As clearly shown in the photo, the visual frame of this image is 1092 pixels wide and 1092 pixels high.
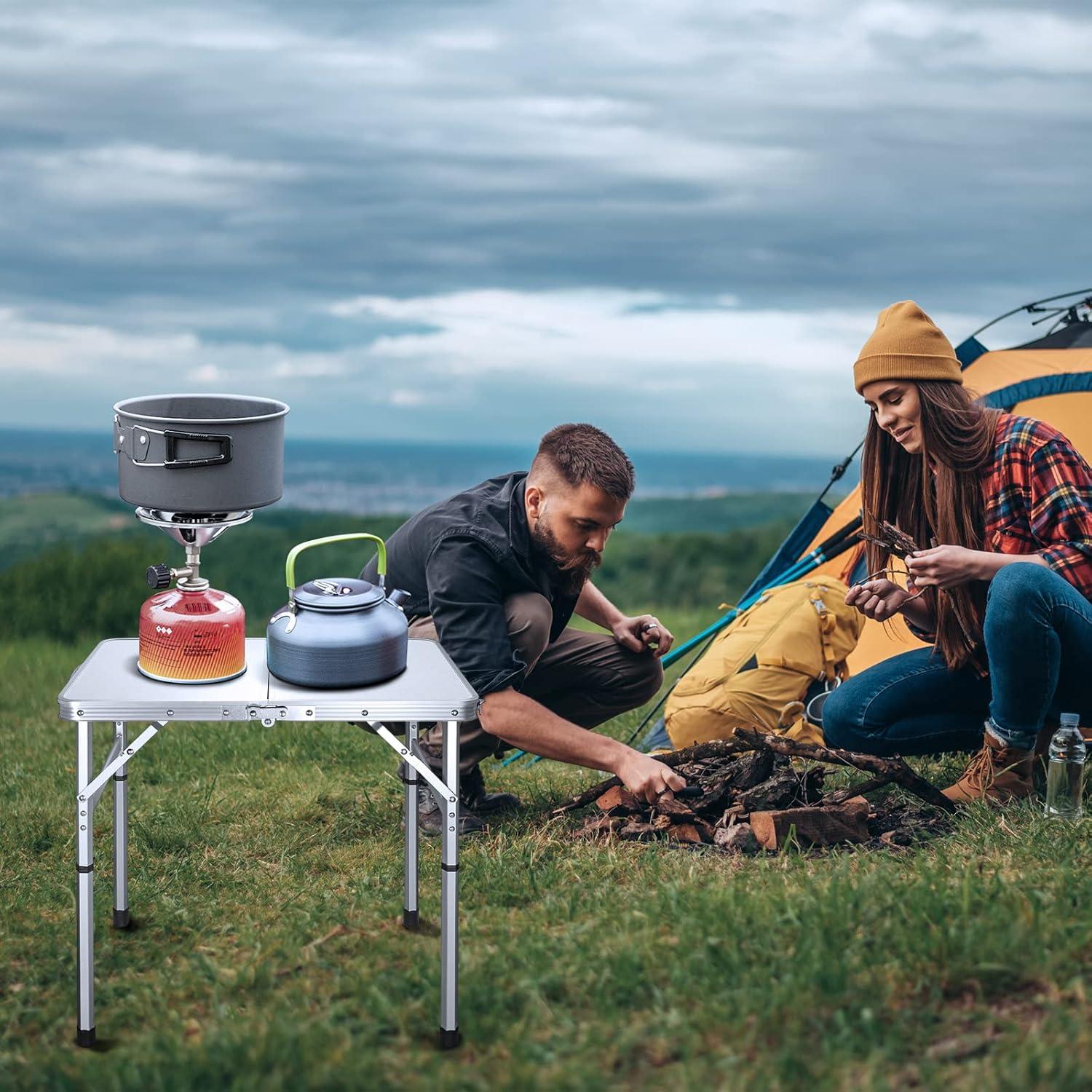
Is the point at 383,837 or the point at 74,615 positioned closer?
the point at 383,837

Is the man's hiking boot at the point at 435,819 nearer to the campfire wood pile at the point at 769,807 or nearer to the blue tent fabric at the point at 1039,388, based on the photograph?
the campfire wood pile at the point at 769,807

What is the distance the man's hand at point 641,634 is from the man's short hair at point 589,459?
849mm

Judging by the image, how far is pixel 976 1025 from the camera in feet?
8.66

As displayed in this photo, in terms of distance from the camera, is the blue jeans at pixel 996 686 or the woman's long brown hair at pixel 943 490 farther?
the woman's long brown hair at pixel 943 490

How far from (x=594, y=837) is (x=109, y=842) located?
5.46ft

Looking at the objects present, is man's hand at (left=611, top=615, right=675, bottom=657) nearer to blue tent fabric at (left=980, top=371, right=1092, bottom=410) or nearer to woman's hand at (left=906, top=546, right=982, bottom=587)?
woman's hand at (left=906, top=546, right=982, bottom=587)

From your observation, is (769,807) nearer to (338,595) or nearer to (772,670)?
(772,670)

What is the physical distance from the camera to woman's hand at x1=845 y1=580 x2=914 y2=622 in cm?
417

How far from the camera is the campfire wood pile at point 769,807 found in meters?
3.97

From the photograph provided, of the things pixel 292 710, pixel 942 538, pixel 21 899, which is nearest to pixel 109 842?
pixel 21 899

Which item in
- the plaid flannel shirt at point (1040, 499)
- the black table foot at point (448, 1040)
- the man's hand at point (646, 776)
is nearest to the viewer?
the black table foot at point (448, 1040)

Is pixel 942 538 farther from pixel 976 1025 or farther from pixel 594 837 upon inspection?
A: pixel 976 1025

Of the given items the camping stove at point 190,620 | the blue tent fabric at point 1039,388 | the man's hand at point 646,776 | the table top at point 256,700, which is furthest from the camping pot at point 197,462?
the blue tent fabric at point 1039,388

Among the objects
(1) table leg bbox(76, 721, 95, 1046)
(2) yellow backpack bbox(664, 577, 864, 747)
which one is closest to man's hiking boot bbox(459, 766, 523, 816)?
(2) yellow backpack bbox(664, 577, 864, 747)
